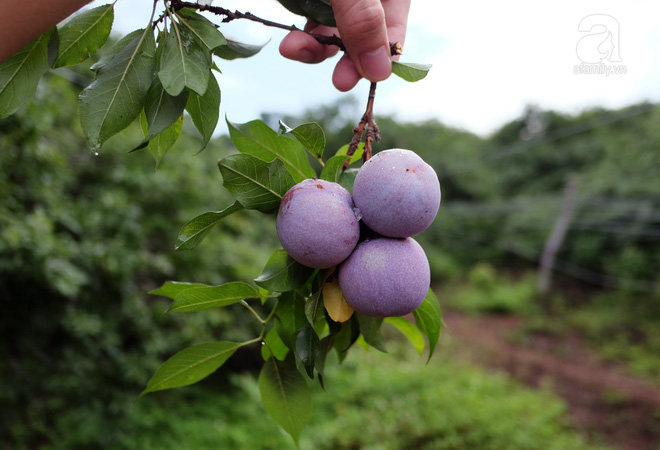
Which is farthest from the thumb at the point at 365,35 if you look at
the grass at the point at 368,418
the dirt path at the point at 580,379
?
the dirt path at the point at 580,379

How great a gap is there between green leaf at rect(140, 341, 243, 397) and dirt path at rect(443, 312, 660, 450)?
5.79 meters

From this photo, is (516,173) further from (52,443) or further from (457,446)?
(52,443)

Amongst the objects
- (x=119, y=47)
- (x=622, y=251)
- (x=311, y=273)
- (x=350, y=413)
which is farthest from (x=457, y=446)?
(x=622, y=251)

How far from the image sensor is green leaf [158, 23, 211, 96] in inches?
24.0

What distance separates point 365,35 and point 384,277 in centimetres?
35

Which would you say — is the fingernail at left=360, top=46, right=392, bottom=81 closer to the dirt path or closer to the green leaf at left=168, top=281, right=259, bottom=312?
the green leaf at left=168, top=281, right=259, bottom=312

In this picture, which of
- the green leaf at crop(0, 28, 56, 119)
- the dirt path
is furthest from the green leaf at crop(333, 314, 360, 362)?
the dirt path

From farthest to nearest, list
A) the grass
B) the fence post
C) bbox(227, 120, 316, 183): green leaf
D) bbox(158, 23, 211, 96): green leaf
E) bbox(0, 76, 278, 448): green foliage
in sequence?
the fence post < the grass < bbox(0, 76, 278, 448): green foliage < bbox(227, 120, 316, 183): green leaf < bbox(158, 23, 211, 96): green leaf

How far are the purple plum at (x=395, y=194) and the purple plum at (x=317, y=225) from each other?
0.03 meters

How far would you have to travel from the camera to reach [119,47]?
724mm

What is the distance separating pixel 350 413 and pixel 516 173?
1650cm

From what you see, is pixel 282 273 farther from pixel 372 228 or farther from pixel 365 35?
pixel 365 35

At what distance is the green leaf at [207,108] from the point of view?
2.28ft

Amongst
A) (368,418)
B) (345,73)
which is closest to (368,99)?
(345,73)
